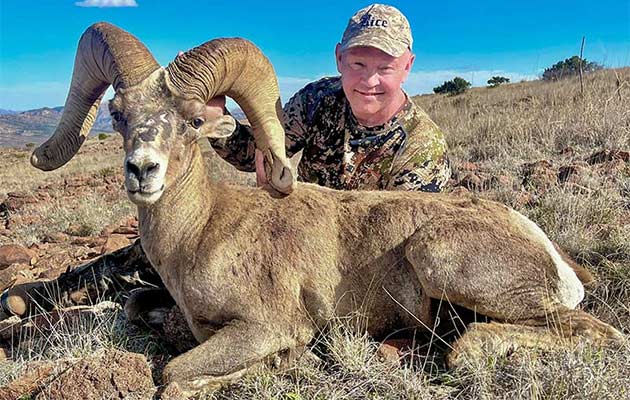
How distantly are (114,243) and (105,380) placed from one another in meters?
3.48

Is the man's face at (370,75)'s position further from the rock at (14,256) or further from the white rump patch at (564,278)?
the rock at (14,256)

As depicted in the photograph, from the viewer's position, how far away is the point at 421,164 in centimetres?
557

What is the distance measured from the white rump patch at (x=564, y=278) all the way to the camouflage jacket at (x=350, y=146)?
146 cm

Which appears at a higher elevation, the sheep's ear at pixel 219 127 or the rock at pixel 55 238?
the sheep's ear at pixel 219 127

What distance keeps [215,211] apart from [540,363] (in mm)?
2359

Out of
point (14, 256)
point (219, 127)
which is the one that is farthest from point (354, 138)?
point (14, 256)

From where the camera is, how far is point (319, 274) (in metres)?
4.11

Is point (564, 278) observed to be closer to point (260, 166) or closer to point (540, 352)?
point (540, 352)

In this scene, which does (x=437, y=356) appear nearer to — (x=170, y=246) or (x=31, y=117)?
(x=170, y=246)

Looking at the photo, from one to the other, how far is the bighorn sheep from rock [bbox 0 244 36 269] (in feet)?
9.79

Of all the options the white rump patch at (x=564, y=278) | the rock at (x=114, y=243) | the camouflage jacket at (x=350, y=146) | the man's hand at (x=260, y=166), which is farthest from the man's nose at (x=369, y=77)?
the rock at (x=114, y=243)

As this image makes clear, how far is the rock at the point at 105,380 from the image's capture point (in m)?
3.22

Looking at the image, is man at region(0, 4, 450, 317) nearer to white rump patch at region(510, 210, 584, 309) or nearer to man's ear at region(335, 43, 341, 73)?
man's ear at region(335, 43, 341, 73)

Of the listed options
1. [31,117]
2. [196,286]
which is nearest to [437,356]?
[196,286]
